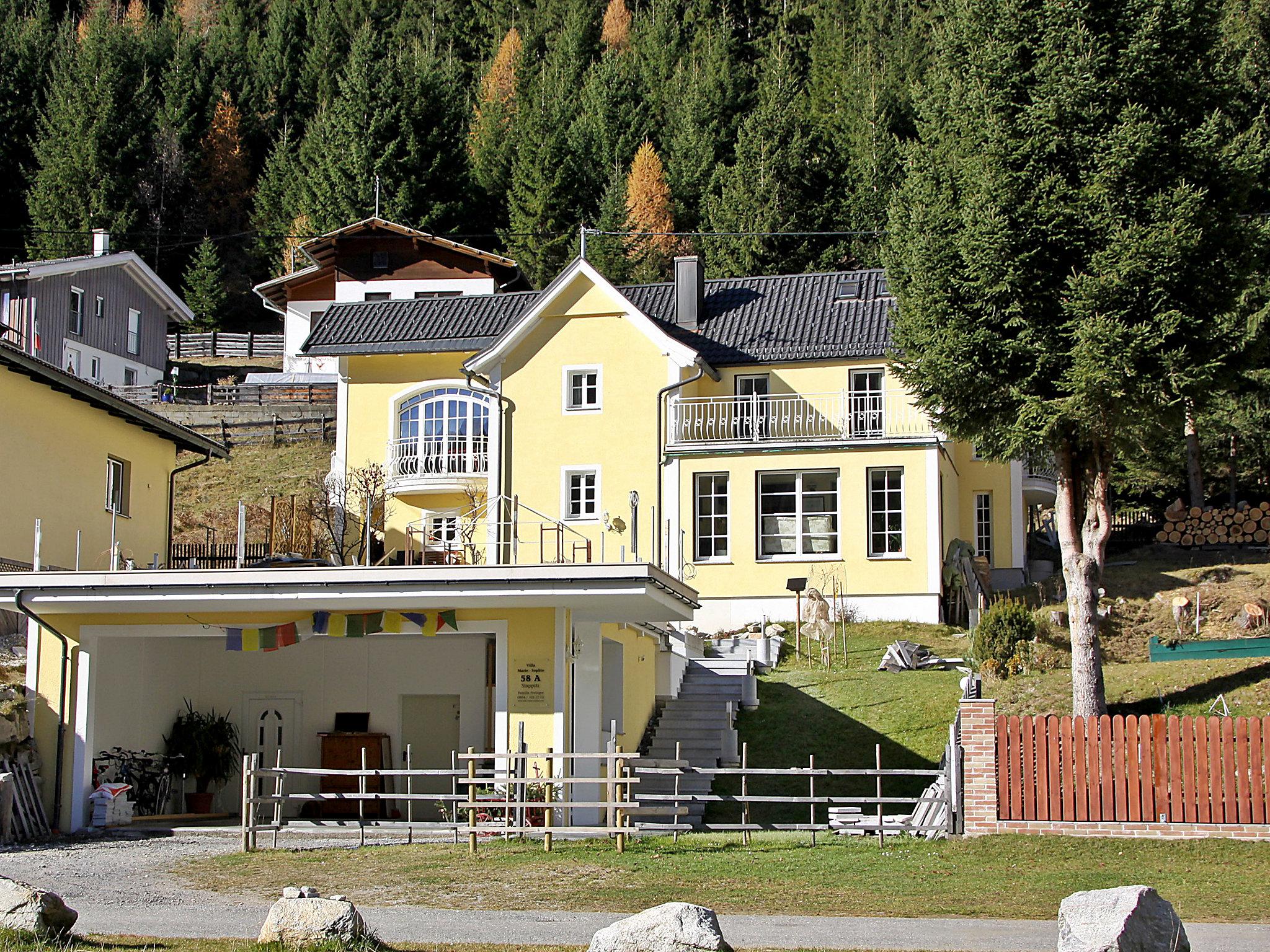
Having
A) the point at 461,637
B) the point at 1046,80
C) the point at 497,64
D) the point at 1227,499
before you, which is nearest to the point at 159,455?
the point at 461,637

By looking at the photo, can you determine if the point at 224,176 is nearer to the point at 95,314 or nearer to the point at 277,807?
the point at 95,314

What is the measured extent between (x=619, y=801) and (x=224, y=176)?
6787 cm

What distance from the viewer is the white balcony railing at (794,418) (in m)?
31.5

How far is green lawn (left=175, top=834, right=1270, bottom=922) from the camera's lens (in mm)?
12789

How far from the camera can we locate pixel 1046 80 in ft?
67.8

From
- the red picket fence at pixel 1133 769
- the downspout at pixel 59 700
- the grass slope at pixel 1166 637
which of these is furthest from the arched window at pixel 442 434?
the red picket fence at pixel 1133 769

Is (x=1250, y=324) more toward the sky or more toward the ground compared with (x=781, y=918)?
more toward the sky

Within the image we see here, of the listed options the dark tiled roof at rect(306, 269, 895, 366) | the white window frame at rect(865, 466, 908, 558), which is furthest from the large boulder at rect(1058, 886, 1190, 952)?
the dark tiled roof at rect(306, 269, 895, 366)

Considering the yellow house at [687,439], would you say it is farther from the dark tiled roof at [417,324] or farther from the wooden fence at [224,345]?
the wooden fence at [224,345]

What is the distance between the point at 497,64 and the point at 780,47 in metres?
18.3

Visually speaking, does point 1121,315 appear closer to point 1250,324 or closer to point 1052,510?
point 1250,324

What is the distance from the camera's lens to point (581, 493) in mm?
33906

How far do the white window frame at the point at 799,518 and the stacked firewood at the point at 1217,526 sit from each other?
13.3 m

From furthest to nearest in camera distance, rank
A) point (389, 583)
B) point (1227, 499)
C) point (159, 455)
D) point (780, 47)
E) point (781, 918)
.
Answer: point (780, 47)
point (1227, 499)
point (159, 455)
point (389, 583)
point (781, 918)
